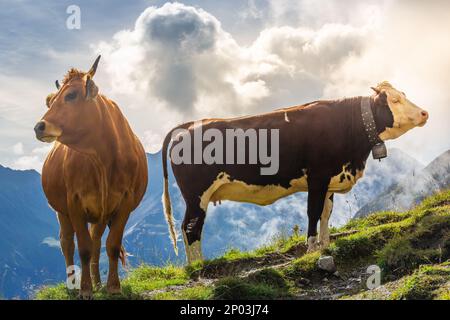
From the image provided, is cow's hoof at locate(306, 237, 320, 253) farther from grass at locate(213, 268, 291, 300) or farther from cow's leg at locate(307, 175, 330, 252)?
grass at locate(213, 268, 291, 300)

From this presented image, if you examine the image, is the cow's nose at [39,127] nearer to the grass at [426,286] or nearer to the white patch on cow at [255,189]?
the white patch on cow at [255,189]

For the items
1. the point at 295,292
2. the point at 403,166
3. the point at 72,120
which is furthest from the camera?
the point at 403,166

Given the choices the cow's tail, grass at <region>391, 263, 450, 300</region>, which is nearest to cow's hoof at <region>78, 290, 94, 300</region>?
the cow's tail

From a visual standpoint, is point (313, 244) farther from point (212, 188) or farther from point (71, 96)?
point (71, 96)

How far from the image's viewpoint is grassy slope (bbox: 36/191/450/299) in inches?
335

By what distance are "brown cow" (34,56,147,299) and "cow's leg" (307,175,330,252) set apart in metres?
4.00

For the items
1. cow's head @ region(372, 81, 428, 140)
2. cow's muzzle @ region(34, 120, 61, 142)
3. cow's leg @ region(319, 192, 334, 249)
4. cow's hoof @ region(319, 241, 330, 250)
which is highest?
cow's head @ region(372, 81, 428, 140)

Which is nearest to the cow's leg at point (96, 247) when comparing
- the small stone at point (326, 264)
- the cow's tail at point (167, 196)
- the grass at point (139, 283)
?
the grass at point (139, 283)

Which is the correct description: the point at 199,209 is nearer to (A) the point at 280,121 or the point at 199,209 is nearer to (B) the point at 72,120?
(A) the point at 280,121

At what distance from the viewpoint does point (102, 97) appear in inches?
362

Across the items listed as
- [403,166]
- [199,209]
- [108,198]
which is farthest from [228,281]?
[403,166]

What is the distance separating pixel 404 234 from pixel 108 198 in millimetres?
5774

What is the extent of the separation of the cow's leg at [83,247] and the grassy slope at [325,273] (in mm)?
262

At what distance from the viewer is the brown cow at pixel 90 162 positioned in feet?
27.5
